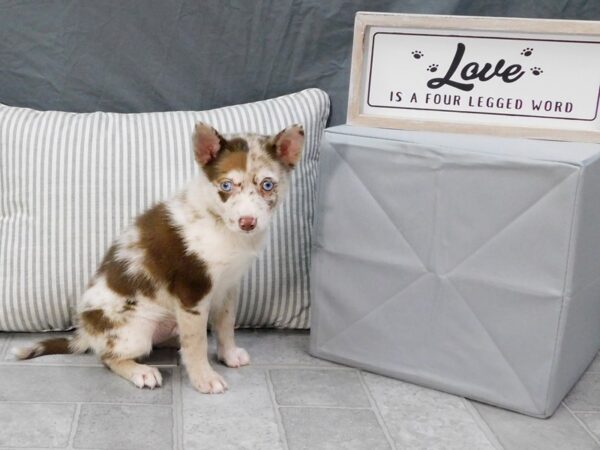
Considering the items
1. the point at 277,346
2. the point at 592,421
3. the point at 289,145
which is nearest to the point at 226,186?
the point at 289,145

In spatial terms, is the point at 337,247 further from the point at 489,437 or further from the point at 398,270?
the point at 489,437

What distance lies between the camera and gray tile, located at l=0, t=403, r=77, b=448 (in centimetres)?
150

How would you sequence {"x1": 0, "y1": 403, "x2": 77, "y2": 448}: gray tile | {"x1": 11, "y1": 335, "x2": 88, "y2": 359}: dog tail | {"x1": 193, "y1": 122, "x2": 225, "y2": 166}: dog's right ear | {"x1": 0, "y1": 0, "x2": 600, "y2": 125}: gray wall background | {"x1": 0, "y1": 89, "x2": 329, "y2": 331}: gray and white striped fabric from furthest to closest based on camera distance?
{"x1": 0, "y1": 0, "x2": 600, "y2": 125}: gray wall background → {"x1": 0, "y1": 89, "x2": 329, "y2": 331}: gray and white striped fabric → {"x1": 11, "y1": 335, "x2": 88, "y2": 359}: dog tail → {"x1": 193, "y1": 122, "x2": 225, "y2": 166}: dog's right ear → {"x1": 0, "y1": 403, "x2": 77, "y2": 448}: gray tile

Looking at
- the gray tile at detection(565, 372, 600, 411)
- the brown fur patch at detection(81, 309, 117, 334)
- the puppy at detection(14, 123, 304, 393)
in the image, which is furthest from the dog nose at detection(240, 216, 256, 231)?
the gray tile at detection(565, 372, 600, 411)

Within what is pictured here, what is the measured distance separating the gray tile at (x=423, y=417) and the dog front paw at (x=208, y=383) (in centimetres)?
32

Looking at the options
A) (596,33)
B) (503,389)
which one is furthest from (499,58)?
(503,389)

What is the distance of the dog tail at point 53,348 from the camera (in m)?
1.83

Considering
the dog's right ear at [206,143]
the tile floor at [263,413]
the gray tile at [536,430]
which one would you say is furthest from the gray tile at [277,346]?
the dog's right ear at [206,143]

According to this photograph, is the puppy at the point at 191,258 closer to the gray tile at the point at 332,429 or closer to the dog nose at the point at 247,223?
the dog nose at the point at 247,223

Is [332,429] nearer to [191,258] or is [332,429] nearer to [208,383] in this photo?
[208,383]

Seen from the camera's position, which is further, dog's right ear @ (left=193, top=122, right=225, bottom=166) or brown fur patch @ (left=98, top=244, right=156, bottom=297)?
brown fur patch @ (left=98, top=244, right=156, bottom=297)

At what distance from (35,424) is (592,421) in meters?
1.11

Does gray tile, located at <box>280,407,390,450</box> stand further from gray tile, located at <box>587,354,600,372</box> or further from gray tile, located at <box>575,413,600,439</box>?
gray tile, located at <box>587,354,600,372</box>

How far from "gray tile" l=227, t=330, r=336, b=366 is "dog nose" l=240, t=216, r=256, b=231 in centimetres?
43
